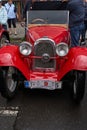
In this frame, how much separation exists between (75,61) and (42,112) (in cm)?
101

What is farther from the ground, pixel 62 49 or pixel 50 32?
pixel 50 32

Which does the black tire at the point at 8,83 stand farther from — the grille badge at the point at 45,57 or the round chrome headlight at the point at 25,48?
the grille badge at the point at 45,57

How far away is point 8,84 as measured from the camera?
678 centimetres

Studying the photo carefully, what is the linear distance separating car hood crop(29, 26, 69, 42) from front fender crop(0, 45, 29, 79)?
0.48 metres

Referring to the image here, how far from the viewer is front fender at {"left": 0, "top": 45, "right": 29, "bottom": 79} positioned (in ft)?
21.2

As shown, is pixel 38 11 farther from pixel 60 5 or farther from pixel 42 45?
pixel 42 45

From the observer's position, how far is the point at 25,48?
6.64m

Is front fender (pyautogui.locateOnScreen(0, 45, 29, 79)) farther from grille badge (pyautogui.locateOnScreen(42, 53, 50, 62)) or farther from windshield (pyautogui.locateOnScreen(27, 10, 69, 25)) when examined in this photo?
windshield (pyautogui.locateOnScreen(27, 10, 69, 25))

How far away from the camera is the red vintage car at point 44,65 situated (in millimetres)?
6438

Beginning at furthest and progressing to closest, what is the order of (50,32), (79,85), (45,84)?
(50,32) → (45,84) → (79,85)

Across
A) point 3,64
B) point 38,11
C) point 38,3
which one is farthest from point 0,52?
point 38,3

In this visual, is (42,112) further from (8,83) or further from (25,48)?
(25,48)

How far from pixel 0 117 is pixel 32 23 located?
7.96 ft

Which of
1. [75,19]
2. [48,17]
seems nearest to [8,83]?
[48,17]
